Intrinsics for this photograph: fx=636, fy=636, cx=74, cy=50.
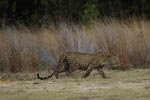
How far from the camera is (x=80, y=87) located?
1270cm

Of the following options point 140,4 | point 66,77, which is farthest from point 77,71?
point 140,4

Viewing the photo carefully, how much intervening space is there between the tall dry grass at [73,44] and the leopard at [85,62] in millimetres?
1528

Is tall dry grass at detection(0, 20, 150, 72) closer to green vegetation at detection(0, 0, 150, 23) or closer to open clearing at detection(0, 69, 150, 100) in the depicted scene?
open clearing at detection(0, 69, 150, 100)

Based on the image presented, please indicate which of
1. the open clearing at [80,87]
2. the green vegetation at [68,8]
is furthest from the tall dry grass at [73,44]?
the green vegetation at [68,8]

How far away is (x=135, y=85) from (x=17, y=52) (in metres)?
5.65

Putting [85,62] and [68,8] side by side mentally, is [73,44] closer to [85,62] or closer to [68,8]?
[85,62]

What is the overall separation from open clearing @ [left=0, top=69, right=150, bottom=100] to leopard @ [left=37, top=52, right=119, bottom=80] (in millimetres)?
186

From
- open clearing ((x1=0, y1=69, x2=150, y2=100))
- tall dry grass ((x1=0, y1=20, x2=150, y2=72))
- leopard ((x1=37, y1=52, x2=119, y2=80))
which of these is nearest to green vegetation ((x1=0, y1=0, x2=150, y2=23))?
tall dry grass ((x1=0, y1=20, x2=150, y2=72))

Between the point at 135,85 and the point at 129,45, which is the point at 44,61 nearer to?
the point at 129,45

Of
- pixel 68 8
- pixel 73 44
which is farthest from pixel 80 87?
pixel 68 8

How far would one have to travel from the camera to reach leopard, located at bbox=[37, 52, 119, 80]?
1475 cm

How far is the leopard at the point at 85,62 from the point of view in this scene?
48.4ft

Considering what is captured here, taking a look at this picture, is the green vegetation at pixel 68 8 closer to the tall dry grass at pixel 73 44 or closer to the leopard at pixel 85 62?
the tall dry grass at pixel 73 44

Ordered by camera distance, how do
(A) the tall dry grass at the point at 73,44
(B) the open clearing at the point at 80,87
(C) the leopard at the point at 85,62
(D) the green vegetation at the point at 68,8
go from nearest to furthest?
(B) the open clearing at the point at 80,87 → (C) the leopard at the point at 85,62 → (A) the tall dry grass at the point at 73,44 → (D) the green vegetation at the point at 68,8
